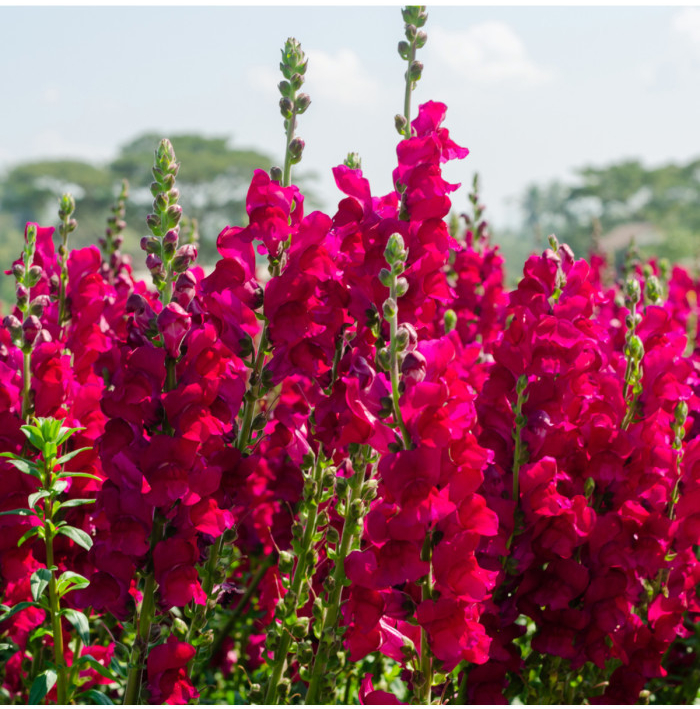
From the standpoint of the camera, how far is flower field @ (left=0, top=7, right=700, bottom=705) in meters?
1.80

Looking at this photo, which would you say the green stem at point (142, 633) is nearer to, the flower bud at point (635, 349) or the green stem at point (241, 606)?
the green stem at point (241, 606)

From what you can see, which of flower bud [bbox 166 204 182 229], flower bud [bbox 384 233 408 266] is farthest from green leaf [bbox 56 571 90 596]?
flower bud [bbox 384 233 408 266]

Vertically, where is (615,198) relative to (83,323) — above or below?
above

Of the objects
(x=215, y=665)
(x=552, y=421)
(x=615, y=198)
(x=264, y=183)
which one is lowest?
(x=215, y=665)

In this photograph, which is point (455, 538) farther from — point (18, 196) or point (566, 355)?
point (18, 196)

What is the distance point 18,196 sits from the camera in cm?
4228

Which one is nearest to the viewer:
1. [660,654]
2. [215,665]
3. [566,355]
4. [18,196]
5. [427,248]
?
[427,248]

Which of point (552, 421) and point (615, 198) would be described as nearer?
point (552, 421)

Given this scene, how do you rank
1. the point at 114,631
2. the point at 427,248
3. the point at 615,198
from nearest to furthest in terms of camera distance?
the point at 427,248 < the point at 114,631 < the point at 615,198

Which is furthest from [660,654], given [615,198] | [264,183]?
[615,198]

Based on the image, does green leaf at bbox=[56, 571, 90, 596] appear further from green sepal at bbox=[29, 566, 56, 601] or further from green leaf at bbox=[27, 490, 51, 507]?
green leaf at bbox=[27, 490, 51, 507]

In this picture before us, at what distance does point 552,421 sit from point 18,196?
44418 mm

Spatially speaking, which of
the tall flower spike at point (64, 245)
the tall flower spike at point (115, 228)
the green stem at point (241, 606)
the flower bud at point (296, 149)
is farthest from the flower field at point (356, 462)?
the tall flower spike at point (115, 228)

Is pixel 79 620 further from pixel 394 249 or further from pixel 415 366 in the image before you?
pixel 394 249
